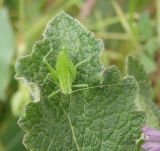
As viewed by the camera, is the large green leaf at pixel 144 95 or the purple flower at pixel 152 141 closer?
the purple flower at pixel 152 141

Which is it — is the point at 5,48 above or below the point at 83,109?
above

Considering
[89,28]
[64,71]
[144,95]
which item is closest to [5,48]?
[89,28]

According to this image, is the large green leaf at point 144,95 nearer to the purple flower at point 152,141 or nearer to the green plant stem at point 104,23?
the purple flower at point 152,141

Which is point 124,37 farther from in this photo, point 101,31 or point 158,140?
point 158,140

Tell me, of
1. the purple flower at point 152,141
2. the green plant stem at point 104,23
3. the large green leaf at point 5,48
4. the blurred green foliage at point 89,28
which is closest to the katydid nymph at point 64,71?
the purple flower at point 152,141

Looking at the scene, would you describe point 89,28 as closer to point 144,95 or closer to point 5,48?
point 5,48

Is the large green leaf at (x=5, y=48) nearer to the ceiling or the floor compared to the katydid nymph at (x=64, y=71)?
nearer to the ceiling
